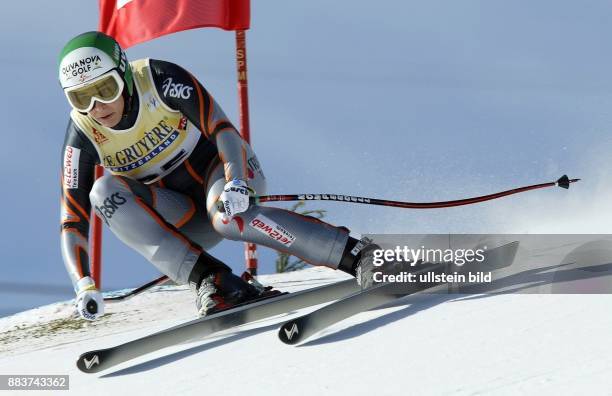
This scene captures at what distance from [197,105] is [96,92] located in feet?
1.83

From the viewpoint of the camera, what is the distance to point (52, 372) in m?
4.40

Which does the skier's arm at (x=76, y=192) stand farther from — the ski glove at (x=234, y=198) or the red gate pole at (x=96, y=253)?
the red gate pole at (x=96, y=253)

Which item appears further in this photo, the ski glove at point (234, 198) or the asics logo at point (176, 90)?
the asics logo at point (176, 90)

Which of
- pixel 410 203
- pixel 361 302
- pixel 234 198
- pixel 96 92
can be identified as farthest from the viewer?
pixel 410 203

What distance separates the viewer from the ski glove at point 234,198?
4.29 metres

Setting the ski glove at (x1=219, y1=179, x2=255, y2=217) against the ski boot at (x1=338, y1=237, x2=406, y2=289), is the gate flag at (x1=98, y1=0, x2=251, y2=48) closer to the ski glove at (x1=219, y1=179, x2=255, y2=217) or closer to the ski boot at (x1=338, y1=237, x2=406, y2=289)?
the ski glove at (x1=219, y1=179, x2=255, y2=217)

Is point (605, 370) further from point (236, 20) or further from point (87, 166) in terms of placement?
point (236, 20)

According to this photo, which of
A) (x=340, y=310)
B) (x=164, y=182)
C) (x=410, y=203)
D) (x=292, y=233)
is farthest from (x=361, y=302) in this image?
(x=164, y=182)

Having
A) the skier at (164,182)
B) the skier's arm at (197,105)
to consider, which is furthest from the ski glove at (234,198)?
the skier's arm at (197,105)

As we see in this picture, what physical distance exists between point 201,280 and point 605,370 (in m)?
2.65

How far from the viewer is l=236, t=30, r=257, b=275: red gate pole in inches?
283

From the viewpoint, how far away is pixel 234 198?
169 inches

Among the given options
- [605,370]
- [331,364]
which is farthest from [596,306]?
[331,364]

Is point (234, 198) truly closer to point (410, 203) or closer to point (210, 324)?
point (210, 324)
